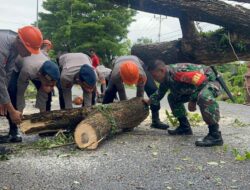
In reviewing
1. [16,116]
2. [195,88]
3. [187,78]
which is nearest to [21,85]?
[16,116]

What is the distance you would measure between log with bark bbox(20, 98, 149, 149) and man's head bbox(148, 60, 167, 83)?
3.16 ft

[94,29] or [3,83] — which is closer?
[3,83]

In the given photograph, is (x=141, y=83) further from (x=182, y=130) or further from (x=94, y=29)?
(x=94, y=29)

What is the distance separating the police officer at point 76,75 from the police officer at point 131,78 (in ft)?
1.81

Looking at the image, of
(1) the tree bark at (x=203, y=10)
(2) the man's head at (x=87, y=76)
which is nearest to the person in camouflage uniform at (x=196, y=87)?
(2) the man's head at (x=87, y=76)

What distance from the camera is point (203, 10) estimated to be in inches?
172

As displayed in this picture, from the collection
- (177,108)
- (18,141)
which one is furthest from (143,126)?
(18,141)

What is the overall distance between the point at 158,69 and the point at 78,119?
1483 mm

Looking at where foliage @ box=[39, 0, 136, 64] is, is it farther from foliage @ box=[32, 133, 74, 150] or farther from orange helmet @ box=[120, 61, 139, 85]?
foliage @ box=[32, 133, 74, 150]

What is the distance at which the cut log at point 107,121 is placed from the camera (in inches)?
222

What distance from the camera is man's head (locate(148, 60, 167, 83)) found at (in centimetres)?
599

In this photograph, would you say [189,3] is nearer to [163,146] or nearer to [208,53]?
[208,53]

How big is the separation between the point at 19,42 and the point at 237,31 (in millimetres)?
2746

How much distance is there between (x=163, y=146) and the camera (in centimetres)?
596
